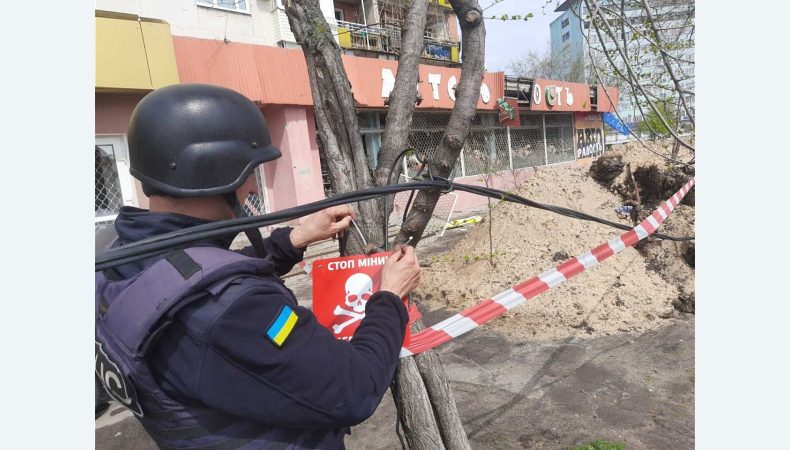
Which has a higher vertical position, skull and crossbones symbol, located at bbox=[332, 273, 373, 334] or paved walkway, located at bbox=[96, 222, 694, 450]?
skull and crossbones symbol, located at bbox=[332, 273, 373, 334]

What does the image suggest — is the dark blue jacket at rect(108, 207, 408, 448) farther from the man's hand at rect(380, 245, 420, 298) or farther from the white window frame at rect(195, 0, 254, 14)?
the white window frame at rect(195, 0, 254, 14)

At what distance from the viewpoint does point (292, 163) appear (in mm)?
9289

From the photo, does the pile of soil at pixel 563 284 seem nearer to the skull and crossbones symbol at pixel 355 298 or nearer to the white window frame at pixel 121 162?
the skull and crossbones symbol at pixel 355 298

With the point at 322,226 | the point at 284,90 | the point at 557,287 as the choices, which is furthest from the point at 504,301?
the point at 284,90

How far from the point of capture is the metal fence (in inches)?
492

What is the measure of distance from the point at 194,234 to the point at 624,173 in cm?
984

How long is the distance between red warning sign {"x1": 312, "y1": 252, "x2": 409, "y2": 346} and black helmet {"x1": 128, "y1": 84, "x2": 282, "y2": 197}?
1.77 ft

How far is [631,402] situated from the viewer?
321 cm

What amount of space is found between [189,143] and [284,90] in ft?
27.3

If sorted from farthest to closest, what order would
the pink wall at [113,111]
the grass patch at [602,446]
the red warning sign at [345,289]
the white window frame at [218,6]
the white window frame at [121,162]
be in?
the white window frame at [218,6]
the white window frame at [121,162]
the pink wall at [113,111]
the grass patch at [602,446]
the red warning sign at [345,289]

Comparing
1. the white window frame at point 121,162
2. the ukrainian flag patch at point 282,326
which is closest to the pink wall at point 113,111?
the white window frame at point 121,162

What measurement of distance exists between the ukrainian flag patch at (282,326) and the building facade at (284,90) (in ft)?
6.63

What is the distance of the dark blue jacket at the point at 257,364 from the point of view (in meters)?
0.92

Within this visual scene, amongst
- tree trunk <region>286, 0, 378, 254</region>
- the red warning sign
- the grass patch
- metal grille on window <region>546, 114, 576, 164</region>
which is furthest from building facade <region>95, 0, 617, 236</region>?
the grass patch
